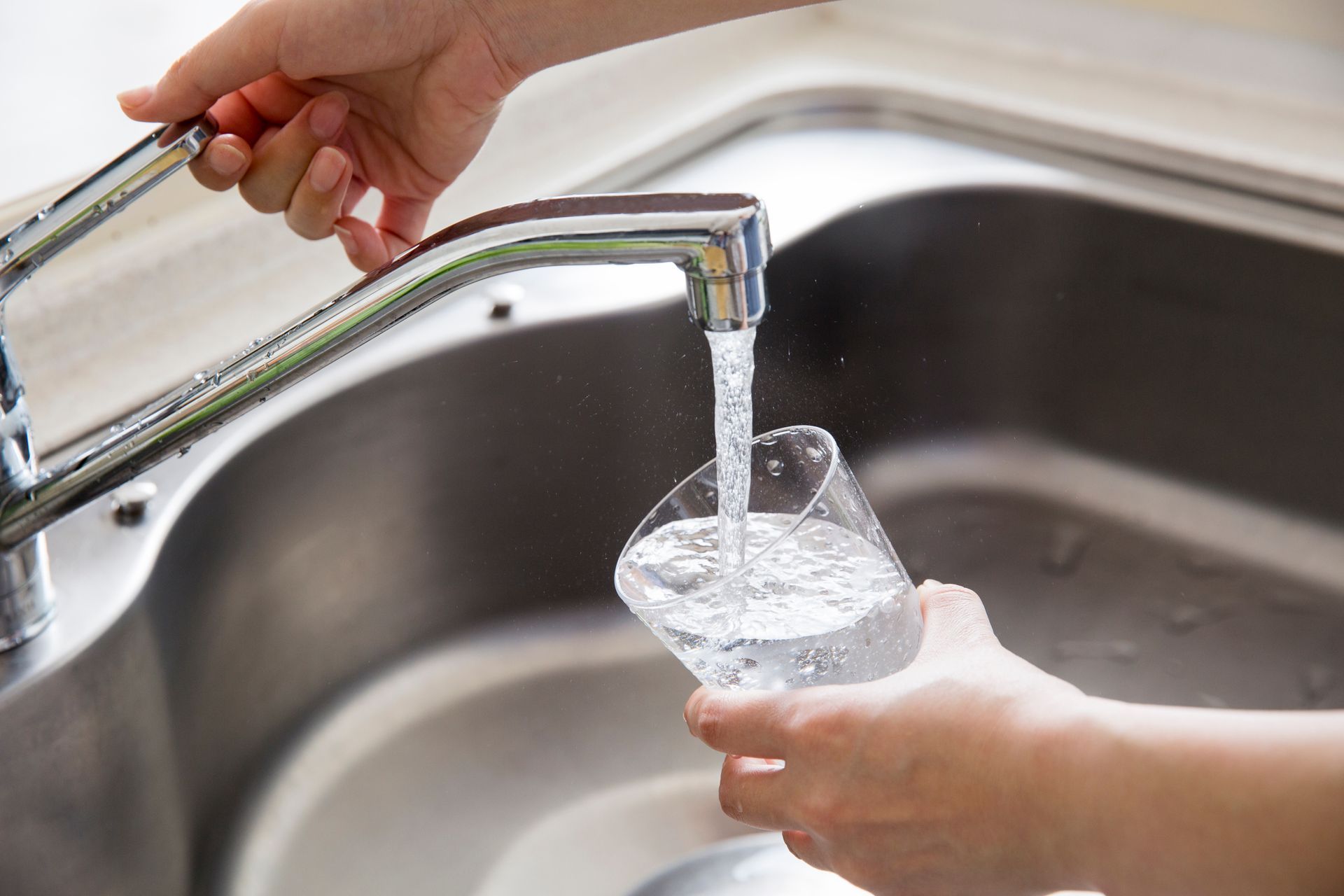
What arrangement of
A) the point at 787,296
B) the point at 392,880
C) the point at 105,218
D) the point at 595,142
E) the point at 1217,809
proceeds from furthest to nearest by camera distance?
1. the point at 595,142
2. the point at 787,296
3. the point at 392,880
4. the point at 105,218
5. the point at 1217,809

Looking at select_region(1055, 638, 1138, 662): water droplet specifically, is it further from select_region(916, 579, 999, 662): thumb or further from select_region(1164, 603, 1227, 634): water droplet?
select_region(916, 579, 999, 662): thumb

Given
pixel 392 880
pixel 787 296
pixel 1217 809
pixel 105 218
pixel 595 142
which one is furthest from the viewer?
pixel 595 142

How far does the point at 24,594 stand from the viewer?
1.78ft

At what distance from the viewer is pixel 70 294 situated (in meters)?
0.72

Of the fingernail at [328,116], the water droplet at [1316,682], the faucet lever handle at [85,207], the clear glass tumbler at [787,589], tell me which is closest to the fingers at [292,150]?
the fingernail at [328,116]

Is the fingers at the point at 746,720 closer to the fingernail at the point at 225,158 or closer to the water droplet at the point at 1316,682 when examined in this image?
the fingernail at the point at 225,158

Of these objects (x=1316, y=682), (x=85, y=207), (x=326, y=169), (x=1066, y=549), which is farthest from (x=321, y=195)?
(x=1316, y=682)

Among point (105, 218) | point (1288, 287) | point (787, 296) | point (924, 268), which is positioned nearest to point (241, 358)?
point (105, 218)

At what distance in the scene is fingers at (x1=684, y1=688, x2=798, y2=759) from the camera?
0.47 m

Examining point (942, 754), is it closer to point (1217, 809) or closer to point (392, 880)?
point (1217, 809)

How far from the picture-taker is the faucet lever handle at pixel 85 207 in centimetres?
48

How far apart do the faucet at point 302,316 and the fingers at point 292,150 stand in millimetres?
46

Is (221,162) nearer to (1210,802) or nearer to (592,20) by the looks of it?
(592,20)

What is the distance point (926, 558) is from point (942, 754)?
1.30ft
